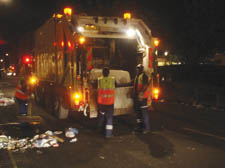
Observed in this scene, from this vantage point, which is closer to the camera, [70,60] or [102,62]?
[70,60]

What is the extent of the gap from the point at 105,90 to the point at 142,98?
3.37ft

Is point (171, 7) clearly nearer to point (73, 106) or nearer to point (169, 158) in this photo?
point (73, 106)

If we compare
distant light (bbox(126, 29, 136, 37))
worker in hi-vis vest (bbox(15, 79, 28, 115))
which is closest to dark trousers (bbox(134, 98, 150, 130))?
distant light (bbox(126, 29, 136, 37))

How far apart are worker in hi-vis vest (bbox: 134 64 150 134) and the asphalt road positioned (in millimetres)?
314

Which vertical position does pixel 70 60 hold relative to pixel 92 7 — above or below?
below

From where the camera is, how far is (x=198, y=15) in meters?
16.0

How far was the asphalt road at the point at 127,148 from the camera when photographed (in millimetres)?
5172

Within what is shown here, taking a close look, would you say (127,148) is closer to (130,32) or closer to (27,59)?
(130,32)

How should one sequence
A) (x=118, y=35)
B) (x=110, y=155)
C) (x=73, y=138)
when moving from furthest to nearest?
1. (x=118, y=35)
2. (x=73, y=138)
3. (x=110, y=155)

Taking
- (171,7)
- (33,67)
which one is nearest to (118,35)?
(33,67)

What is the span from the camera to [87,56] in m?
7.35

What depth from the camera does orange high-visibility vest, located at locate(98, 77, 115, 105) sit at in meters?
6.94

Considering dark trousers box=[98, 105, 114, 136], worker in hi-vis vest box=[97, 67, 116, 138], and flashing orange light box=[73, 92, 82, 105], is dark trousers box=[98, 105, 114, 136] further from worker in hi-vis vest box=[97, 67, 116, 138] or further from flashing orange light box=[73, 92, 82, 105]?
flashing orange light box=[73, 92, 82, 105]

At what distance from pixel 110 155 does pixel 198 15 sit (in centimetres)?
1264
